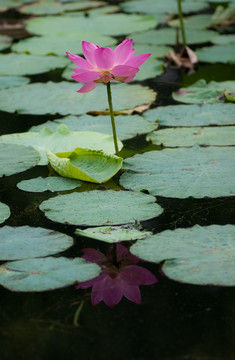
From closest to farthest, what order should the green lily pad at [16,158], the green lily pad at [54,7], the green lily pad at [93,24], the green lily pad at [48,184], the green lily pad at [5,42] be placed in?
the green lily pad at [48,184], the green lily pad at [16,158], the green lily pad at [5,42], the green lily pad at [93,24], the green lily pad at [54,7]

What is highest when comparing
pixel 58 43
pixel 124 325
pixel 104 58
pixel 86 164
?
pixel 104 58

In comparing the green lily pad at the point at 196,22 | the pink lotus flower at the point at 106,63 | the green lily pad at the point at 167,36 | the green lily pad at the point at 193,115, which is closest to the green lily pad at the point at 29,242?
the pink lotus flower at the point at 106,63

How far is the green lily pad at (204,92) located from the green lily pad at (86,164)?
0.76m

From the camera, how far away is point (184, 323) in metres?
1.14

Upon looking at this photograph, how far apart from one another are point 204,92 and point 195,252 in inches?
52.2

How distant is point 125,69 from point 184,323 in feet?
2.74

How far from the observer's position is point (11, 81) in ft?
9.43

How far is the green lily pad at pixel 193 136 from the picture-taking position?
80.6 inches

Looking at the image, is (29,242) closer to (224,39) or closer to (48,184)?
(48,184)

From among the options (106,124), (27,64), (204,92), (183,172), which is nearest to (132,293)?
(183,172)

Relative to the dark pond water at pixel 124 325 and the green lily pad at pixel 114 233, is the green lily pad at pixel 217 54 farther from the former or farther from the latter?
the dark pond water at pixel 124 325

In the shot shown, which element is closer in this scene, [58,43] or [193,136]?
[193,136]

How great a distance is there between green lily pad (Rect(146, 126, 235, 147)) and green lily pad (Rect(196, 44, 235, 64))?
1.07m

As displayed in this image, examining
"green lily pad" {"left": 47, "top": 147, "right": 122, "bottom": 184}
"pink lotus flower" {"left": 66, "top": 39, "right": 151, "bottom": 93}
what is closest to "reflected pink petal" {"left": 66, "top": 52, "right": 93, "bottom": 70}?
"pink lotus flower" {"left": 66, "top": 39, "right": 151, "bottom": 93}
